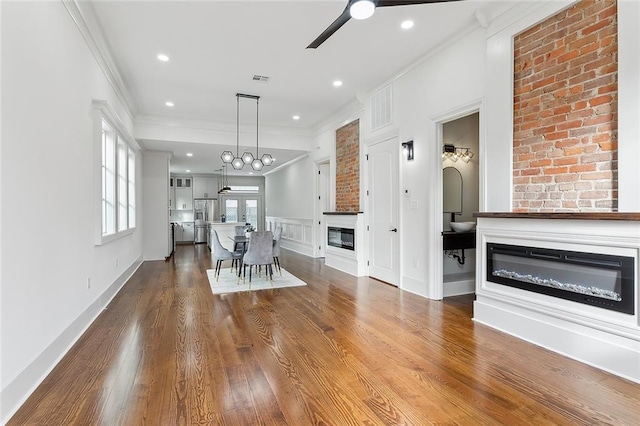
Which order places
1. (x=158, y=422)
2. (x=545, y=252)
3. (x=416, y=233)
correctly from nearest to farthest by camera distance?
(x=158, y=422), (x=545, y=252), (x=416, y=233)

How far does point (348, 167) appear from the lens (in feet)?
21.7

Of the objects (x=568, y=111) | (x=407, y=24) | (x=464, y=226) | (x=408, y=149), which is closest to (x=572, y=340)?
(x=568, y=111)

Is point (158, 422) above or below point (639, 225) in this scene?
below

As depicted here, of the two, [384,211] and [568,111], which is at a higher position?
[568,111]

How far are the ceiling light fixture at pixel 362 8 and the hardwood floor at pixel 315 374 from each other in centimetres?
253

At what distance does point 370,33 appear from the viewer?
3.78 metres

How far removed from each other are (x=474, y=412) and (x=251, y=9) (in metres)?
3.91

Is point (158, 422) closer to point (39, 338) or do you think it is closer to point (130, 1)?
point (39, 338)

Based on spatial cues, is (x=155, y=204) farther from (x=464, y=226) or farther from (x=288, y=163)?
(x=464, y=226)

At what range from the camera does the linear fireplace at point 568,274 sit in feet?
7.65

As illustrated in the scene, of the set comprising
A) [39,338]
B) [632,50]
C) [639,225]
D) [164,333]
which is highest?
[632,50]

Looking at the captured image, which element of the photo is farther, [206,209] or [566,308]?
[206,209]

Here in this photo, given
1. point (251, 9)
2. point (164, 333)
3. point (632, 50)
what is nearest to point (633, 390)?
point (632, 50)

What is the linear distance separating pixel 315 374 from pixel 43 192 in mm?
2425
